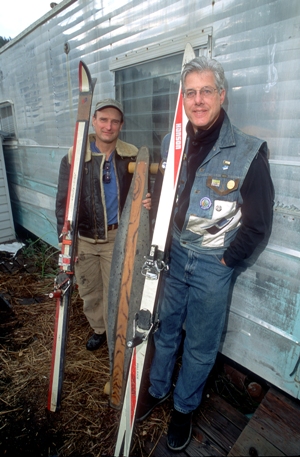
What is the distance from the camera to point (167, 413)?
244 centimetres

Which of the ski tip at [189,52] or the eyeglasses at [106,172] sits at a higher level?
the ski tip at [189,52]

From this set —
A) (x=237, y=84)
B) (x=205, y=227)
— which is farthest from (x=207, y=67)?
(x=205, y=227)

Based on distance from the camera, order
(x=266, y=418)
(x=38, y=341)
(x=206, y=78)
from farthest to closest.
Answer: (x=38, y=341) → (x=266, y=418) → (x=206, y=78)

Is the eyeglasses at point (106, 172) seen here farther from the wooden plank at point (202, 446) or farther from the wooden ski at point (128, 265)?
the wooden plank at point (202, 446)

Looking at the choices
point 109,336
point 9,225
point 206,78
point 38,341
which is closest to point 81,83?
point 206,78

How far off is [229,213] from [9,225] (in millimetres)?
5693

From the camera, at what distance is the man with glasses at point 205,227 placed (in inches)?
68.0

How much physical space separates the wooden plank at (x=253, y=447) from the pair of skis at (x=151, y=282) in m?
0.70

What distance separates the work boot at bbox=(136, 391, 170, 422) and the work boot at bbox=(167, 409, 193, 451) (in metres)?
0.26

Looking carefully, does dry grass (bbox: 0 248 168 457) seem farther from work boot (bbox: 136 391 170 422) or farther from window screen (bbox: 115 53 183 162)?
window screen (bbox: 115 53 183 162)

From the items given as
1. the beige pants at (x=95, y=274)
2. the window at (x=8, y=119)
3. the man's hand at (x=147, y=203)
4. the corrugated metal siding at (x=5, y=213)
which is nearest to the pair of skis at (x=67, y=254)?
the beige pants at (x=95, y=274)

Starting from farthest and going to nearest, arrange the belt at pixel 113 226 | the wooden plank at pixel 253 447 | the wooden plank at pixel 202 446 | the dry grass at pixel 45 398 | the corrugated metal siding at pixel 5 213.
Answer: the corrugated metal siding at pixel 5 213 → the belt at pixel 113 226 → the dry grass at pixel 45 398 → the wooden plank at pixel 202 446 → the wooden plank at pixel 253 447

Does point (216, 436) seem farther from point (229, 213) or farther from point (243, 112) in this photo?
point (243, 112)

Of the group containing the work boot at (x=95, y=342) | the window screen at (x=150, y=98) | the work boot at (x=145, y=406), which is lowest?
the work boot at (x=95, y=342)
